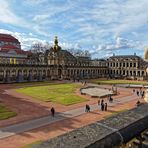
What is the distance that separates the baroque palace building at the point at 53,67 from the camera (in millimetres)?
94125

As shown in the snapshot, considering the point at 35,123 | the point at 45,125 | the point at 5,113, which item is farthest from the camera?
the point at 5,113

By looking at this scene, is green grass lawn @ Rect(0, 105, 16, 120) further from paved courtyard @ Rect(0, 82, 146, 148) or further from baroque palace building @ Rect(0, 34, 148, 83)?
baroque palace building @ Rect(0, 34, 148, 83)

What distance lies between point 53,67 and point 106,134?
10226 cm

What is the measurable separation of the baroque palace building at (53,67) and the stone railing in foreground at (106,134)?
82528 mm

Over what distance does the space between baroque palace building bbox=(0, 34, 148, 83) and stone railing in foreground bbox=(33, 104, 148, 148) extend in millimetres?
82528

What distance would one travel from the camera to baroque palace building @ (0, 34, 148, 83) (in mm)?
94125

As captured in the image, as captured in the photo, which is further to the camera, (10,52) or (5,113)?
(10,52)

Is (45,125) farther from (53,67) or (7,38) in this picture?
(7,38)

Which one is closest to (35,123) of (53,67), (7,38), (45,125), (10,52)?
(45,125)

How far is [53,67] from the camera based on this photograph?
354 feet

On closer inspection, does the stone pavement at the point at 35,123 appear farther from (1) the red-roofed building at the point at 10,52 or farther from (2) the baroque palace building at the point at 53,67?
(1) the red-roofed building at the point at 10,52

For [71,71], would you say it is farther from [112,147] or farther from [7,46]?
[112,147]

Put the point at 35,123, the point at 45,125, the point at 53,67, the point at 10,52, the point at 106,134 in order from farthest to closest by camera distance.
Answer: the point at 10,52 < the point at 53,67 < the point at 35,123 < the point at 45,125 < the point at 106,134

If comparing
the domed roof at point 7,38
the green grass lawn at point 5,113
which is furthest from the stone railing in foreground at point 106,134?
the domed roof at point 7,38
